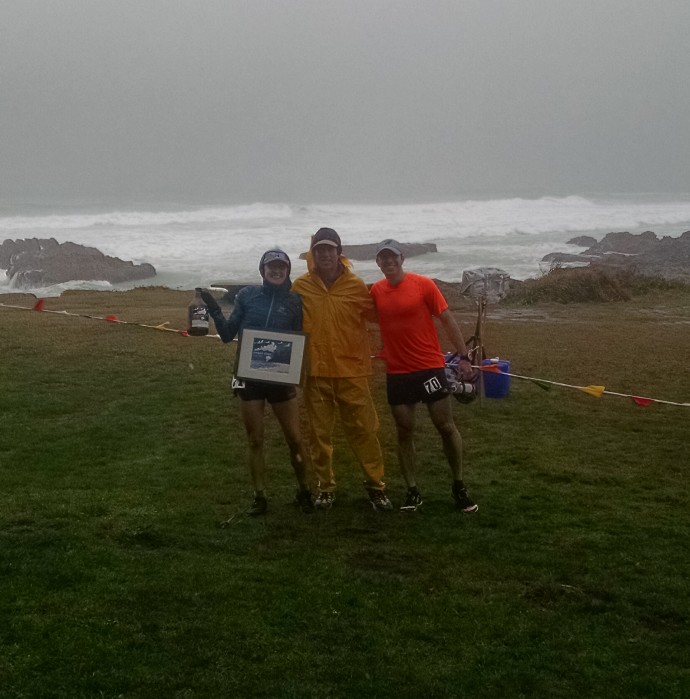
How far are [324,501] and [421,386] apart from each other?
1013 mm

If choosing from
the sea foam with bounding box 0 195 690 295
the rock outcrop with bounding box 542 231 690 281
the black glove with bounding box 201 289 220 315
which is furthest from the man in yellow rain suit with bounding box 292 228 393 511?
the rock outcrop with bounding box 542 231 690 281

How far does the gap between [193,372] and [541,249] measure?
36220 mm

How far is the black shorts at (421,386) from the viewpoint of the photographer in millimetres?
5352

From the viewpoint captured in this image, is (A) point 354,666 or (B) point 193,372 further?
(B) point 193,372

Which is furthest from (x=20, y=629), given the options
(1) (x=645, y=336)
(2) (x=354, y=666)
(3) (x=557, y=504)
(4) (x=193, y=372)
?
(1) (x=645, y=336)

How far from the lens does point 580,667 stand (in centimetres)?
362

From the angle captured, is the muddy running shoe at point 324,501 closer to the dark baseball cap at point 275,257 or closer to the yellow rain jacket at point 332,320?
the yellow rain jacket at point 332,320

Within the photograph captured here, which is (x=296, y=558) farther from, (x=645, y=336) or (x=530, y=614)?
(x=645, y=336)

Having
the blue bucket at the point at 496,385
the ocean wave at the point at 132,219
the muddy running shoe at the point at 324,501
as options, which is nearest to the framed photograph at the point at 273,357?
the muddy running shoe at the point at 324,501

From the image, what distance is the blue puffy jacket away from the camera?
536 centimetres

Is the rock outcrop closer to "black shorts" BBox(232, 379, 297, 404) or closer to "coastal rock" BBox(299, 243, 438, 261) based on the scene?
"coastal rock" BBox(299, 243, 438, 261)

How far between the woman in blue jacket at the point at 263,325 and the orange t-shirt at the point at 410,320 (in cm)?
56

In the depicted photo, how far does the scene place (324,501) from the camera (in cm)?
562

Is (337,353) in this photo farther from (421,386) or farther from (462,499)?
(462,499)
